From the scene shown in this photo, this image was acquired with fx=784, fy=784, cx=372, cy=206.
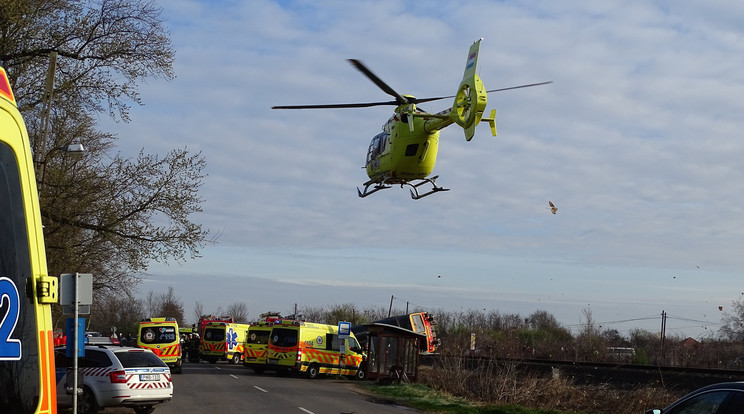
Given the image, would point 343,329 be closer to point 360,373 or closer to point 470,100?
point 360,373

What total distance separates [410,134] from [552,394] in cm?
982

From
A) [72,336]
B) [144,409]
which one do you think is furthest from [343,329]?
[72,336]

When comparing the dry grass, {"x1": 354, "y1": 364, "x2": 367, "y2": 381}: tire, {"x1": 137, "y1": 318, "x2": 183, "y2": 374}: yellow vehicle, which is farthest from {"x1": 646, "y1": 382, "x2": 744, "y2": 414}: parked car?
{"x1": 354, "y1": 364, "x2": 367, "y2": 381}: tire

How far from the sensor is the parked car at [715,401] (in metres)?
8.81

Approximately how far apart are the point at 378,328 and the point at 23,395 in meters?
31.0

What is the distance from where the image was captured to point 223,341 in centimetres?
4703

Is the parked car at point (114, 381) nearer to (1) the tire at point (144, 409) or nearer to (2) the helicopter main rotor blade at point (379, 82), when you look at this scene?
(1) the tire at point (144, 409)

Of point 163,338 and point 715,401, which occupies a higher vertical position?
point 715,401

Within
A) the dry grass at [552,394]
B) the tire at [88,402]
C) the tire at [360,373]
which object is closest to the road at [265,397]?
the tire at [88,402]

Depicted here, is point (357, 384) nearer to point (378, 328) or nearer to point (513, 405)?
point (378, 328)

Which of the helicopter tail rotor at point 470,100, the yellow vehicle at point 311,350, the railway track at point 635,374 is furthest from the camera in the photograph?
the yellow vehicle at point 311,350

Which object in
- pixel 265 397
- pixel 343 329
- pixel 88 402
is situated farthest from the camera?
pixel 343 329

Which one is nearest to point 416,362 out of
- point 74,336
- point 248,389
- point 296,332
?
point 296,332

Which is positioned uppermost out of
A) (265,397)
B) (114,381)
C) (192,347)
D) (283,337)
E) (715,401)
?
(715,401)
